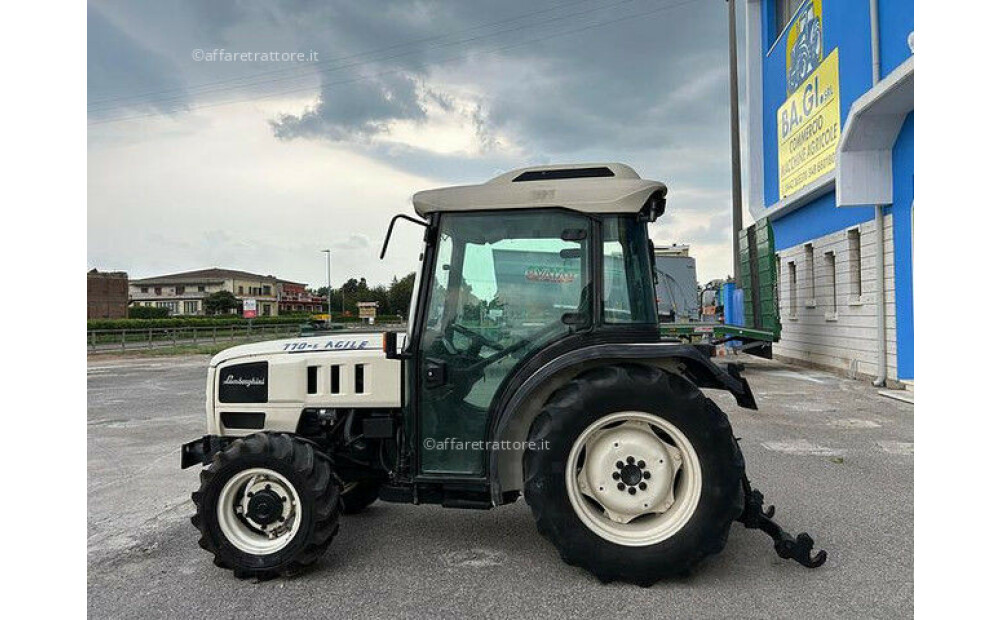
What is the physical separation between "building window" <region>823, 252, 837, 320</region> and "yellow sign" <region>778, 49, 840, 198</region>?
1.80 meters

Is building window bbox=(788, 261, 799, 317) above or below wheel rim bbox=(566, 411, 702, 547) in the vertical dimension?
above

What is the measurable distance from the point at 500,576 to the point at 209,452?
2030 mm

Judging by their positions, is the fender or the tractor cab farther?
the tractor cab

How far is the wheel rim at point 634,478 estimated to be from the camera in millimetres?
3438

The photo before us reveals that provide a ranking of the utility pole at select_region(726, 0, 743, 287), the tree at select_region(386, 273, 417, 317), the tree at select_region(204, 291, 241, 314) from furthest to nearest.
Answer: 1. the tree at select_region(204, 291, 241, 314)
2. the utility pole at select_region(726, 0, 743, 287)
3. the tree at select_region(386, 273, 417, 317)

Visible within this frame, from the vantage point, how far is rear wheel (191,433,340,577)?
354cm

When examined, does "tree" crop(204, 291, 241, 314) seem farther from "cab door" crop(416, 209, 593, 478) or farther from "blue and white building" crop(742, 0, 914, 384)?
"cab door" crop(416, 209, 593, 478)

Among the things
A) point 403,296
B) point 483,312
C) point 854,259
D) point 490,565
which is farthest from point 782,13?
point 490,565

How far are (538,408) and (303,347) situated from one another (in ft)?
5.32

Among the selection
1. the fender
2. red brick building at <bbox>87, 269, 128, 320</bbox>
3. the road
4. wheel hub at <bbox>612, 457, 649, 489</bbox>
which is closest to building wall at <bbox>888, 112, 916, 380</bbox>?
the road

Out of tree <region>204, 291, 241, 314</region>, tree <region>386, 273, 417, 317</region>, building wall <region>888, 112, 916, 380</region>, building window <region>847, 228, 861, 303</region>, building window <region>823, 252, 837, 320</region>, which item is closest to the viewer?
tree <region>386, 273, 417, 317</region>

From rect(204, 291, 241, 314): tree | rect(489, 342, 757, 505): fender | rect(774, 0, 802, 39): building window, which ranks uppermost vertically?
rect(774, 0, 802, 39): building window

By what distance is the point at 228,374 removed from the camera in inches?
161

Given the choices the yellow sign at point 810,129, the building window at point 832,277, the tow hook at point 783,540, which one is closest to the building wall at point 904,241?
the yellow sign at point 810,129
